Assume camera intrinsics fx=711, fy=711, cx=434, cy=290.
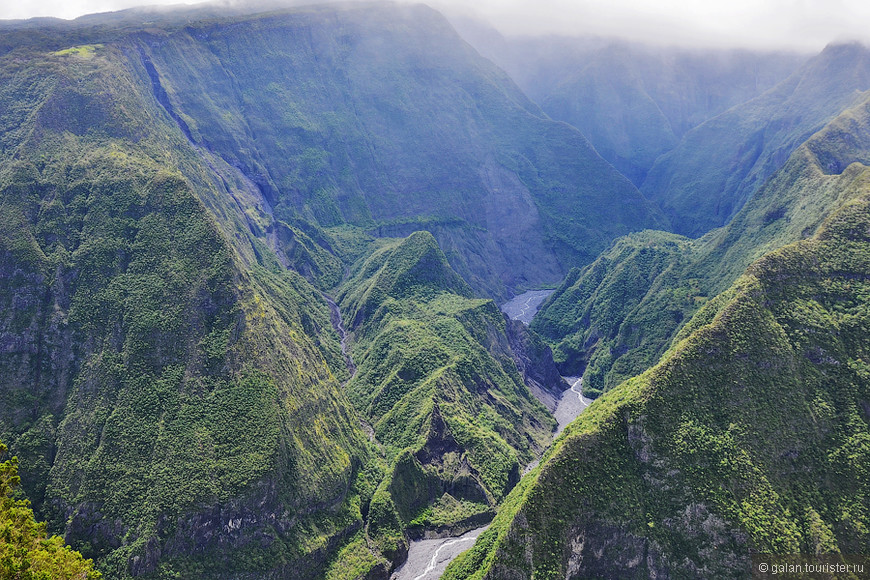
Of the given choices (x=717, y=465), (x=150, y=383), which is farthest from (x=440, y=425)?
(x=717, y=465)

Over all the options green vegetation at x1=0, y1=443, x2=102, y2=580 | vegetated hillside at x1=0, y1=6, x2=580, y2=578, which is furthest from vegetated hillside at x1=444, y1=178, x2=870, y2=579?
green vegetation at x1=0, y1=443, x2=102, y2=580

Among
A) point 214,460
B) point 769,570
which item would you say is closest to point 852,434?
point 769,570

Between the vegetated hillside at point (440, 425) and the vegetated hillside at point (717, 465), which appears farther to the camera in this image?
the vegetated hillside at point (440, 425)

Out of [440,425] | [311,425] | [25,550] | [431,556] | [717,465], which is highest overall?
[25,550]

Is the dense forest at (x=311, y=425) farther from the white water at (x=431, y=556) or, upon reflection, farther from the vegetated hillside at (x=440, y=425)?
the white water at (x=431, y=556)

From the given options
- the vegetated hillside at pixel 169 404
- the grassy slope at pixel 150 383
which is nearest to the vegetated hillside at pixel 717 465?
the vegetated hillside at pixel 169 404

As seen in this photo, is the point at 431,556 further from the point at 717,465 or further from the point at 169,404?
the point at 717,465
